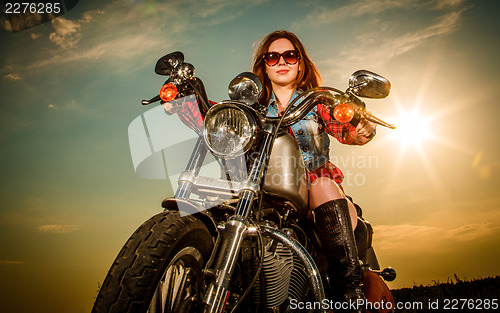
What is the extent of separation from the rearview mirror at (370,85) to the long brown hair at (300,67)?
163cm

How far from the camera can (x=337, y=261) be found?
1933mm

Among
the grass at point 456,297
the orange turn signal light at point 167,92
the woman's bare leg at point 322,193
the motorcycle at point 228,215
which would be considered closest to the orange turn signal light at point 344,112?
the motorcycle at point 228,215

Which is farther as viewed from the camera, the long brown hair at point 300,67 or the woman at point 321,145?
the long brown hair at point 300,67

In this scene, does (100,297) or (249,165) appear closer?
(100,297)

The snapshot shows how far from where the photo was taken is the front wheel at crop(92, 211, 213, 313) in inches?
44.3

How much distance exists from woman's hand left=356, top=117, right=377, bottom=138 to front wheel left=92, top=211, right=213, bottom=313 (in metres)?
1.13

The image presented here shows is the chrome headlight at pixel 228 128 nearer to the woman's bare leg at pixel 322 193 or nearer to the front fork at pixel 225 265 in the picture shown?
the front fork at pixel 225 265

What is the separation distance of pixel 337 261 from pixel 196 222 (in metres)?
1.03

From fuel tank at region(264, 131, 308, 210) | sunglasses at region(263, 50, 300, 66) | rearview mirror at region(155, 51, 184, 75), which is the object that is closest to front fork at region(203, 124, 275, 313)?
fuel tank at region(264, 131, 308, 210)

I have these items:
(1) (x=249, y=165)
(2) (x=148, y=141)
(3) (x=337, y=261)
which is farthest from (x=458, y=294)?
(2) (x=148, y=141)

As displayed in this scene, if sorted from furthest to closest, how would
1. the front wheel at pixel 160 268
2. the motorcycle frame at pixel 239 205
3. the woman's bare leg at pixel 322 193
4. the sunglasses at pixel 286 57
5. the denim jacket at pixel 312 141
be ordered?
1. the sunglasses at pixel 286 57
2. the denim jacket at pixel 312 141
3. the woman's bare leg at pixel 322 193
4. the motorcycle frame at pixel 239 205
5. the front wheel at pixel 160 268

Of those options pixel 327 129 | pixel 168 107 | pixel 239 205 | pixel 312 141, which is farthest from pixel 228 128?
pixel 327 129

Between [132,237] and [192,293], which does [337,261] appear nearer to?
[192,293]

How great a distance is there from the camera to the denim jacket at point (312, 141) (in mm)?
2404
